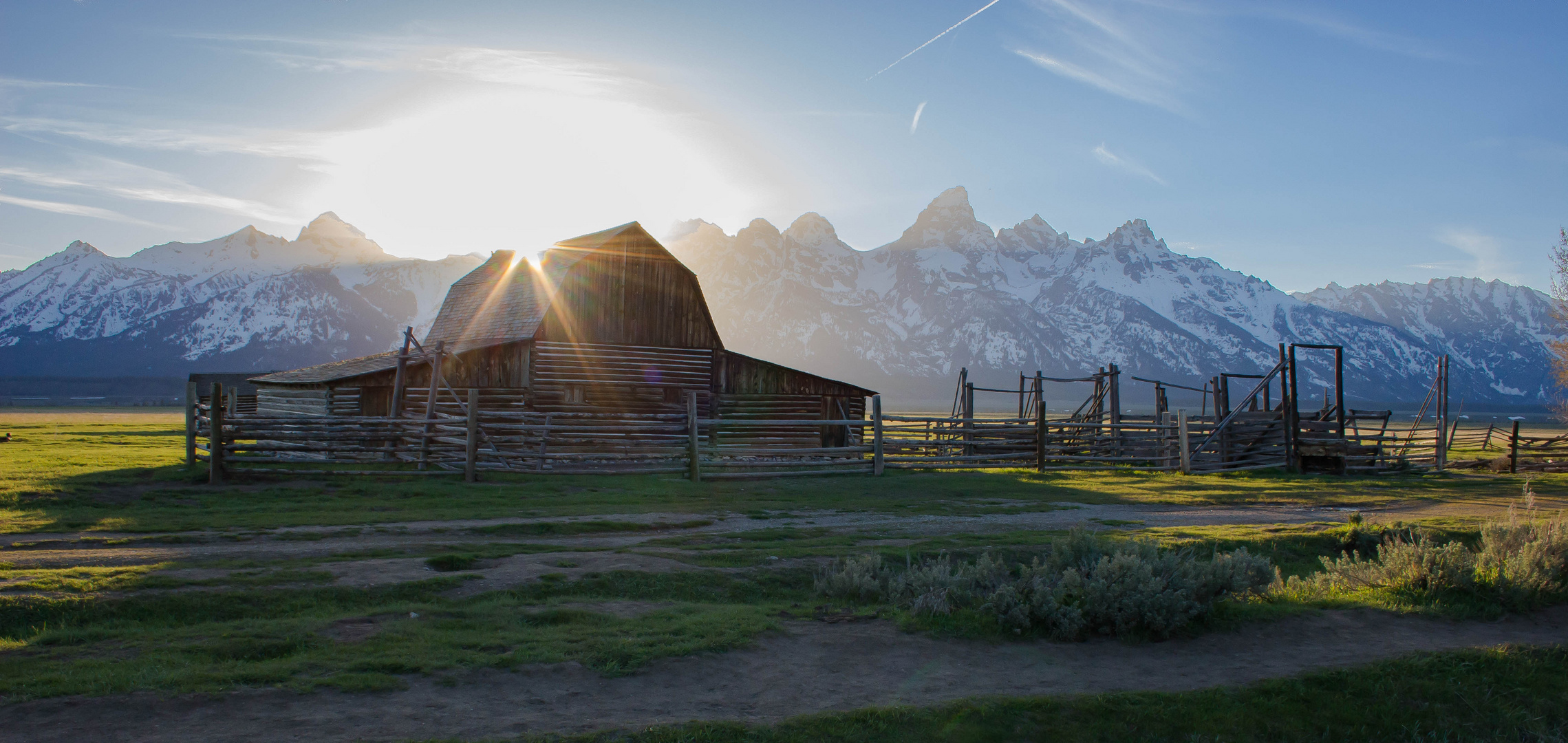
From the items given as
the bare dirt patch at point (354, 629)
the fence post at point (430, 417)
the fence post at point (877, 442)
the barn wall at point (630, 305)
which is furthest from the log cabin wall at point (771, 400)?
the bare dirt patch at point (354, 629)

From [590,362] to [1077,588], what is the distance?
21.4 m

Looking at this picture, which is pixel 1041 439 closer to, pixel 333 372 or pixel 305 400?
pixel 333 372

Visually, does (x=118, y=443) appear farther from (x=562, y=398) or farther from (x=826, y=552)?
(x=826, y=552)

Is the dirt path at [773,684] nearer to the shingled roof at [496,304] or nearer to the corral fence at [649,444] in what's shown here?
the corral fence at [649,444]

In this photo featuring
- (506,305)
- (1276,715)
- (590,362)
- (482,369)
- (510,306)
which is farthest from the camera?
(506,305)

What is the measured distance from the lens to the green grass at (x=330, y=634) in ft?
17.9

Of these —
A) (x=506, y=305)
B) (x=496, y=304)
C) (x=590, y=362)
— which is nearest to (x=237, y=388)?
(x=496, y=304)

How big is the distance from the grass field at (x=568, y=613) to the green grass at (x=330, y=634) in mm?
22

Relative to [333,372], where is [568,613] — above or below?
below

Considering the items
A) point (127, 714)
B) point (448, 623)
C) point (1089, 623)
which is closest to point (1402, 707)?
point (1089, 623)

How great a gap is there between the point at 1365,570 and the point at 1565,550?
1.94 metres

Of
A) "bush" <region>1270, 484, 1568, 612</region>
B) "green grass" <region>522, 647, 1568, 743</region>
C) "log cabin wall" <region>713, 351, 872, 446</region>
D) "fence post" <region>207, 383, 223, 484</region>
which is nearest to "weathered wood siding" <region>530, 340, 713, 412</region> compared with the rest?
"log cabin wall" <region>713, 351, 872, 446</region>

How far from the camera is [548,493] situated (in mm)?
16469

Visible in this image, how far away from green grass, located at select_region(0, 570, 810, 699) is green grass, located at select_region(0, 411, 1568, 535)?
4.49 meters
